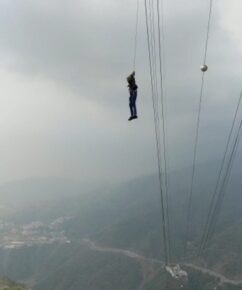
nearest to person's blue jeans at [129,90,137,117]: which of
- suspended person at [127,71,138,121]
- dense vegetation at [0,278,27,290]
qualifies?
suspended person at [127,71,138,121]

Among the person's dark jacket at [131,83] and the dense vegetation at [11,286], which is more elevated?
the person's dark jacket at [131,83]

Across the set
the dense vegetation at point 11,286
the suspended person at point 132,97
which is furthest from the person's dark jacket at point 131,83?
the dense vegetation at point 11,286

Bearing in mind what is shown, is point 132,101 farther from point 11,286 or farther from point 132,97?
point 11,286

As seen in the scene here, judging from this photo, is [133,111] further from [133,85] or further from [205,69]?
[205,69]

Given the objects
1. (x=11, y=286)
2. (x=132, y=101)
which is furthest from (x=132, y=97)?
(x=11, y=286)

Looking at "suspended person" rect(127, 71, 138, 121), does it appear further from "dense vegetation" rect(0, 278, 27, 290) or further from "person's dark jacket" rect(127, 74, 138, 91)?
"dense vegetation" rect(0, 278, 27, 290)

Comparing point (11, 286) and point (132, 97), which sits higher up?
point (132, 97)

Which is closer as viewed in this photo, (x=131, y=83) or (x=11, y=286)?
(x=131, y=83)

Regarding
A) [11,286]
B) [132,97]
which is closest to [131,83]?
[132,97]

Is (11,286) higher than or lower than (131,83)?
lower

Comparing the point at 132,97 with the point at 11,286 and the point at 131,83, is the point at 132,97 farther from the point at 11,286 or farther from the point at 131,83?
the point at 11,286

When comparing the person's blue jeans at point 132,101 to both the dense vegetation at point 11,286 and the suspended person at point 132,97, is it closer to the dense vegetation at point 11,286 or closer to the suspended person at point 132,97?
the suspended person at point 132,97

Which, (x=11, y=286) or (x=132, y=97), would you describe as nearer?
(x=132, y=97)
